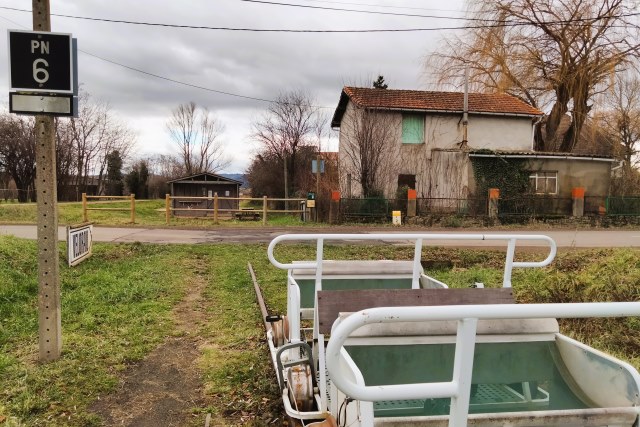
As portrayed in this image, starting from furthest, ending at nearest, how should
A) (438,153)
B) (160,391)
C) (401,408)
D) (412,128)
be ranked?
(412,128) < (438,153) < (160,391) < (401,408)

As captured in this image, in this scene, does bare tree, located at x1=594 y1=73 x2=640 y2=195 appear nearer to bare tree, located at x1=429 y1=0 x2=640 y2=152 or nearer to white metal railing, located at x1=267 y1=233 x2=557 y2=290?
bare tree, located at x1=429 y1=0 x2=640 y2=152

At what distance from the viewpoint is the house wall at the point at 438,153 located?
26.3 metres

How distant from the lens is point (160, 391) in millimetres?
4109

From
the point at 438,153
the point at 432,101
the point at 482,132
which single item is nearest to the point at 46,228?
the point at 438,153

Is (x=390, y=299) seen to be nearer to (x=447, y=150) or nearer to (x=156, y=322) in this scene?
(x=156, y=322)

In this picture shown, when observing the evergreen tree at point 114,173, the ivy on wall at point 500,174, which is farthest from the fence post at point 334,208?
the evergreen tree at point 114,173

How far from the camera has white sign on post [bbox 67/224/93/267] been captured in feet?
30.1

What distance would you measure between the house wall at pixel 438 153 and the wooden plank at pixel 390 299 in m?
22.8

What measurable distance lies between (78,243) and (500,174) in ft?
72.0

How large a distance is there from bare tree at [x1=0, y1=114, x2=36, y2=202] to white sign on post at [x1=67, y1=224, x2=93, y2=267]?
142 ft

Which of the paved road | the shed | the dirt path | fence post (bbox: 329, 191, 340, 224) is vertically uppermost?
the shed

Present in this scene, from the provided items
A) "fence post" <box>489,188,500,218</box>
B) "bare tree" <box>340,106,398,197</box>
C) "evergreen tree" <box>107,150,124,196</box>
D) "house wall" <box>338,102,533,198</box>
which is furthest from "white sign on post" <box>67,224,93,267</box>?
"evergreen tree" <box>107,150,124,196</box>

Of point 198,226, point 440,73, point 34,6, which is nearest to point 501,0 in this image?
point 440,73

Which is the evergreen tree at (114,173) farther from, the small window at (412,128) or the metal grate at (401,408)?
the metal grate at (401,408)
